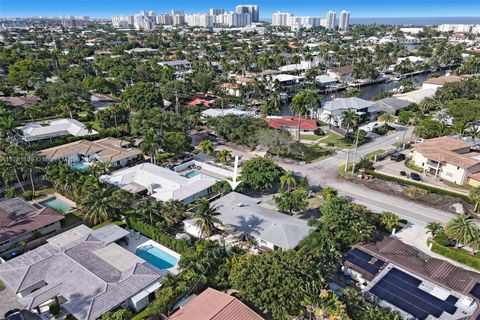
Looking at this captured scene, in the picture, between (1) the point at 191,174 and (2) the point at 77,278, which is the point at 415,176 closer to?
(1) the point at 191,174

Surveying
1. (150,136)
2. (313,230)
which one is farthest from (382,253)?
(150,136)

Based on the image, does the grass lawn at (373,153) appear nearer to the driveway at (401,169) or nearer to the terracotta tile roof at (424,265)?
the driveway at (401,169)

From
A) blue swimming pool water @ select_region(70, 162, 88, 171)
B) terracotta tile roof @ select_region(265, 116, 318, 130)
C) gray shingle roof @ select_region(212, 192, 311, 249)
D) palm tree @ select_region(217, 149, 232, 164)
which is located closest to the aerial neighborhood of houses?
gray shingle roof @ select_region(212, 192, 311, 249)

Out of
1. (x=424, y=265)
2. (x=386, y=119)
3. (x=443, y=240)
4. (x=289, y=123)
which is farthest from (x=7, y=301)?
(x=386, y=119)

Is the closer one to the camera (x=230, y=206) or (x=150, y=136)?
(x=230, y=206)

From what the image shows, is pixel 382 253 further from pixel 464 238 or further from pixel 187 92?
pixel 187 92

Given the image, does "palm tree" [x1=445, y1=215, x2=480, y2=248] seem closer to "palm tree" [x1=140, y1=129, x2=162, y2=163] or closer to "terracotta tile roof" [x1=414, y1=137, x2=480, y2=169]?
"terracotta tile roof" [x1=414, y1=137, x2=480, y2=169]

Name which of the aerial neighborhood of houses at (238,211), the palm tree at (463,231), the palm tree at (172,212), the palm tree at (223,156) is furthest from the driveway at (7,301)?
the palm tree at (463,231)
